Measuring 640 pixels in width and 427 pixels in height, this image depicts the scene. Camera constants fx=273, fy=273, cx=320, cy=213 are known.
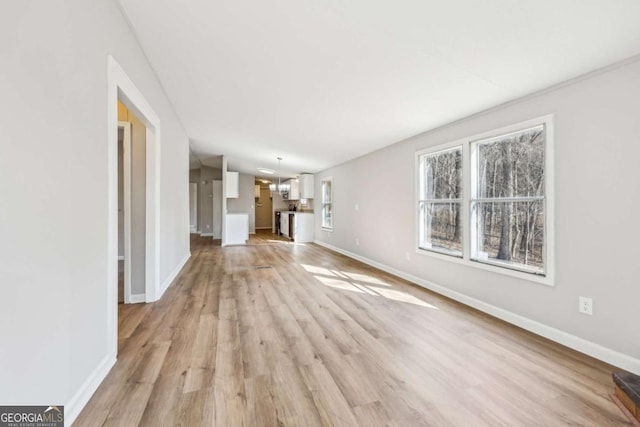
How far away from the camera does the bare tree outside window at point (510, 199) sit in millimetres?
2482

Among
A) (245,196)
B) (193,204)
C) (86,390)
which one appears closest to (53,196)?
(86,390)

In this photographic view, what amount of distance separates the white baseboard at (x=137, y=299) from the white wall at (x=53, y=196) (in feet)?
4.81

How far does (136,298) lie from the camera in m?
3.07

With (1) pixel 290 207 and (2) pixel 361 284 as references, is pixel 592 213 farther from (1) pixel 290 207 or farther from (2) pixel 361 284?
(1) pixel 290 207

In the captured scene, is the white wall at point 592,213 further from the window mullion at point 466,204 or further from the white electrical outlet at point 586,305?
the window mullion at point 466,204

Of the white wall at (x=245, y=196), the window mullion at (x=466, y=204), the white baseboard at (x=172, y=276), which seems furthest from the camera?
the white wall at (x=245, y=196)

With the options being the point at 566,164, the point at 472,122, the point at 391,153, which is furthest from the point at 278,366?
the point at 391,153

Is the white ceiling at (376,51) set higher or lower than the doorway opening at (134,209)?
higher

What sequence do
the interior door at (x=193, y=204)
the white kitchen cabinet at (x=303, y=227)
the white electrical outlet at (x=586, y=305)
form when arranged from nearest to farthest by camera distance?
the white electrical outlet at (x=586, y=305) → the white kitchen cabinet at (x=303, y=227) → the interior door at (x=193, y=204)

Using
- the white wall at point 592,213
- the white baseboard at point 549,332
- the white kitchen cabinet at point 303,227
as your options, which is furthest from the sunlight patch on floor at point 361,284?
the white kitchen cabinet at point 303,227

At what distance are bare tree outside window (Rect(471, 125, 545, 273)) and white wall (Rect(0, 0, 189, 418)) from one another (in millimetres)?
3360

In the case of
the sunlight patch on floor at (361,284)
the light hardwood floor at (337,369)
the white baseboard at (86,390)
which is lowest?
the light hardwood floor at (337,369)

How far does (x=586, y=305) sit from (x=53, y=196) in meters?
3.46

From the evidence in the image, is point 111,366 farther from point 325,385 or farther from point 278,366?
point 325,385
